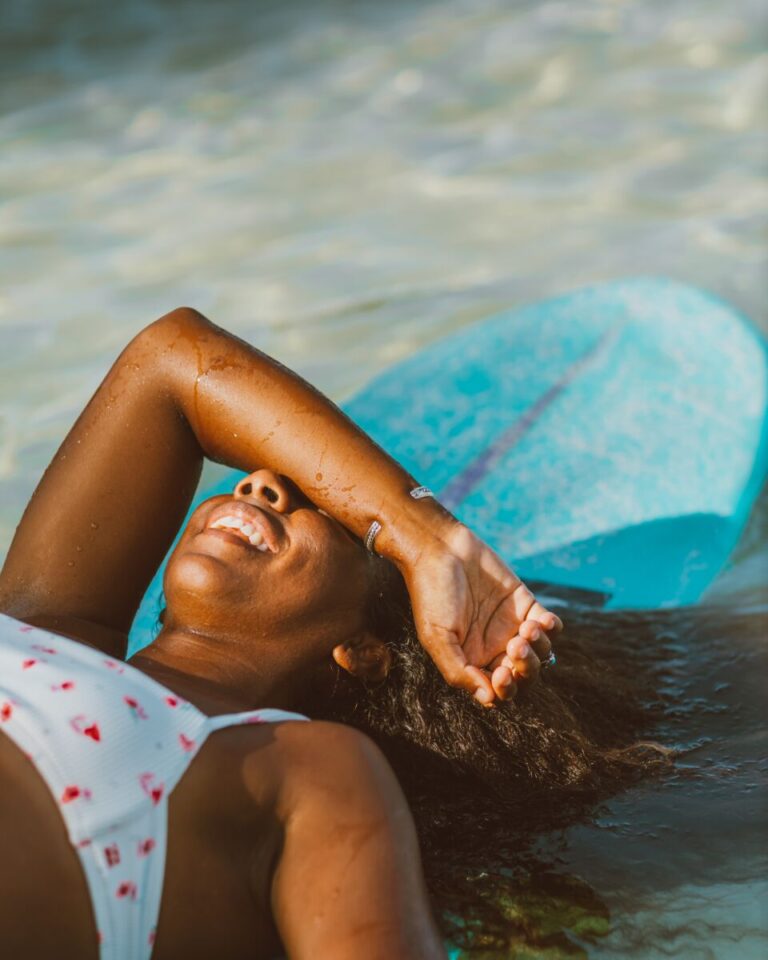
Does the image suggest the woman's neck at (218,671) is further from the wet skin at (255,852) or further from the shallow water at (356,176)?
the shallow water at (356,176)

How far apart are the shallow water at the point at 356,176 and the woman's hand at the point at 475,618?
686 millimetres

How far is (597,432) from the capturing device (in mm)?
3041

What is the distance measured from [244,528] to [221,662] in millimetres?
182

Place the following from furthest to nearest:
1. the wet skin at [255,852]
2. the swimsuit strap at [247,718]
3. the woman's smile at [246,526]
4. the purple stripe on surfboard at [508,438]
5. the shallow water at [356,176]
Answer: the shallow water at [356,176] < the purple stripe on surfboard at [508,438] < the woman's smile at [246,526] < the swimsuit strap at [247,718] < the wet skin at [255,852]

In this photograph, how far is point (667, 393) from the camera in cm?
312

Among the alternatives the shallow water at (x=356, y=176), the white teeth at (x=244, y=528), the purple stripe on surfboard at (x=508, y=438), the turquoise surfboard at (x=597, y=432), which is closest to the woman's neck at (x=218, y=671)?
the white teeth at (x=244, y=528)

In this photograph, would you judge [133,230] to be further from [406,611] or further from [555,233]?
[406,611]

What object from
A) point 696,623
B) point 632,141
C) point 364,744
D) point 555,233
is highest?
point 632,141

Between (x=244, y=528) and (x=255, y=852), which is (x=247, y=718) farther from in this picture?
(x=244, y=528)

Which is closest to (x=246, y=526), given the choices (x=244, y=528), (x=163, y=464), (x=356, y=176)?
(x=244, y=528)

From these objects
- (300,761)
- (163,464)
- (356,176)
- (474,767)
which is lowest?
(474,767)

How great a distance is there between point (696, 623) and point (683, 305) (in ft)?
3.56

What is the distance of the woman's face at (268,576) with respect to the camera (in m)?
1.70

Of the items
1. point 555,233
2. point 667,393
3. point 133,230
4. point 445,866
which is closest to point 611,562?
point 667,393
